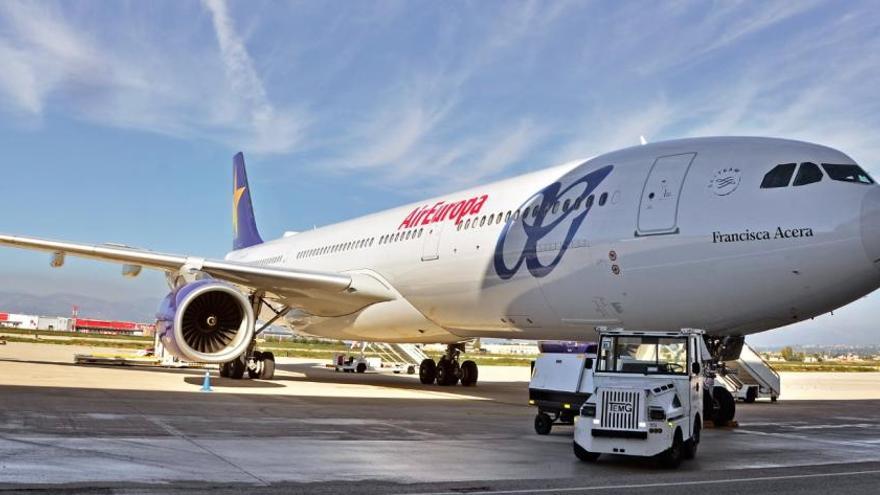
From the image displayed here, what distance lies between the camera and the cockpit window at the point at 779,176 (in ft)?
33.1

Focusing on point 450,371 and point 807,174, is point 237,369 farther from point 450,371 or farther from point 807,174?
point 807,174

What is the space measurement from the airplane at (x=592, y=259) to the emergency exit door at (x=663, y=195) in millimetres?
19

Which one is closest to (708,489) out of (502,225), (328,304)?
(502,225)

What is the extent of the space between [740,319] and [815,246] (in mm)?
1384

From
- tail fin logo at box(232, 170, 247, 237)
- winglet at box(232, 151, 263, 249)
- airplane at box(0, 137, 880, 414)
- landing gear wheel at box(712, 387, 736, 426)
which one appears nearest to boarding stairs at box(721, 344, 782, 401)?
airplane at box(0, 137, 880, 414)

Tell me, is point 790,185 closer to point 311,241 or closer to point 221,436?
point 221,436

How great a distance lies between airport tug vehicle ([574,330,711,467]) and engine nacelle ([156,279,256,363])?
818 centimetres

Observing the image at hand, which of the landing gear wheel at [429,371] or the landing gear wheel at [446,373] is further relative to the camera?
the landing gear wheel at [429,371]

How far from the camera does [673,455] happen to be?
7.49m

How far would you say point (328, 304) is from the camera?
1791 centimetres

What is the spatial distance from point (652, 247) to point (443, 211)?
5837 millimetres

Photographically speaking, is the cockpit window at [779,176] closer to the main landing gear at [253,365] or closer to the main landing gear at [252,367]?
the main landing gear at [253,365]

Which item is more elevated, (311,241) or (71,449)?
(311,241)

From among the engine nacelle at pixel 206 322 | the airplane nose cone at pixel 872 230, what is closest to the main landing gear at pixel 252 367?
the engine nacelle at pixel 206 322
